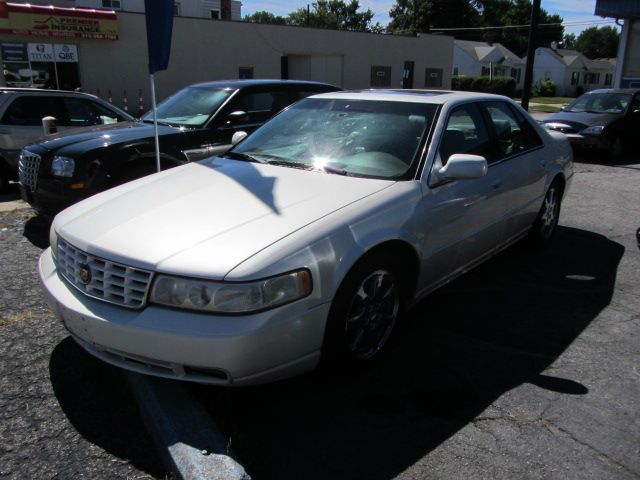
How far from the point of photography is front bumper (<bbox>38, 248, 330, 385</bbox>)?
2.59 metres

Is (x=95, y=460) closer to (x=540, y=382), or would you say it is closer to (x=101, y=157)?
(x=540, y=382)

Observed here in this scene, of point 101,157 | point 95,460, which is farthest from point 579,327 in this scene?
point 101,157

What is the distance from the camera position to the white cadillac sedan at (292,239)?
2643 millimetres

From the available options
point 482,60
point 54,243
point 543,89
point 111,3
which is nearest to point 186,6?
point 111,3

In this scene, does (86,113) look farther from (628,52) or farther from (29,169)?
(628,52)

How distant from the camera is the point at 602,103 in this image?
13.2 metres

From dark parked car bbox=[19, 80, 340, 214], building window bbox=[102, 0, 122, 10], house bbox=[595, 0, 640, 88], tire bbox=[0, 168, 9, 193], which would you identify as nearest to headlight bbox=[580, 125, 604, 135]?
dark parked car bbox=[19, 80, 340, 214]

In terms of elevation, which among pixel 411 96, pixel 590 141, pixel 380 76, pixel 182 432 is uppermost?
pixel 411 96

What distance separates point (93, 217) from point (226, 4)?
25890mm

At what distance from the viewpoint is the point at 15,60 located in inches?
757

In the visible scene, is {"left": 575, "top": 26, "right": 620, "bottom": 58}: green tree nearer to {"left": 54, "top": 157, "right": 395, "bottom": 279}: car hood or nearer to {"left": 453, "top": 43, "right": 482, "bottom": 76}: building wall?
{"left": 453, "top": 43, "right": 482, "bottom": 76}: building wall

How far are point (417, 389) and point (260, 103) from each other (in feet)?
15.7

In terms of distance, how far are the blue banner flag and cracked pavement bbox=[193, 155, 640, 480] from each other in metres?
3.47

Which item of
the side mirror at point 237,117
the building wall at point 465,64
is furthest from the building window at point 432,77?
the building wall at point 465,64
